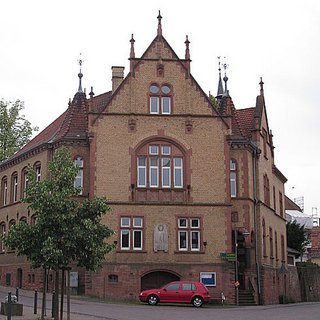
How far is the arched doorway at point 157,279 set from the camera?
38.8 meters

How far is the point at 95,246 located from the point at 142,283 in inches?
619

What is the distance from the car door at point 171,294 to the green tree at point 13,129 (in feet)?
96.4

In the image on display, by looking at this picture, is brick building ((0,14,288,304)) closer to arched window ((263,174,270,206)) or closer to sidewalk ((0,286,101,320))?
sidewalk ((0,286,101,320))

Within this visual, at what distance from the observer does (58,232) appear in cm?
2341

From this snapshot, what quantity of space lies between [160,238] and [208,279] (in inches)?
152

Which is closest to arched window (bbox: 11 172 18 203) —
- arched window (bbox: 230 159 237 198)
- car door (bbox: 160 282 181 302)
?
arched window (bbox: 230 159 237 198)

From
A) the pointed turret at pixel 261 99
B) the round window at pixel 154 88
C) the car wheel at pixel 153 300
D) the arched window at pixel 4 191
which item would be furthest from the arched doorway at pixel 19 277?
the pointed turret at pixel 261 99

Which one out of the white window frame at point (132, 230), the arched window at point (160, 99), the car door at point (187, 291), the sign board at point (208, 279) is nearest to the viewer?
the car door at point (187, 291)

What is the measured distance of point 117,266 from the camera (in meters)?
38.1

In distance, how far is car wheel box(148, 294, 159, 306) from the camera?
3525cm

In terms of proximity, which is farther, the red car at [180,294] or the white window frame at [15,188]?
the white window frame at [15,188]

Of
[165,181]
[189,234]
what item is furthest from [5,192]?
[189,234]

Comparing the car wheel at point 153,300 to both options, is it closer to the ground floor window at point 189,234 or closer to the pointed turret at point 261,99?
the ground floor window at point 189,234

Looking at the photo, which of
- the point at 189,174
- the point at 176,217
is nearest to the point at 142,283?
the point at 176,217
